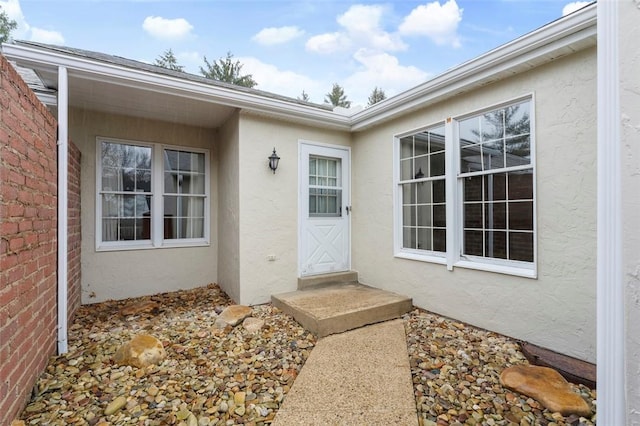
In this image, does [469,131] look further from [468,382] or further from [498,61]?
[468,382]

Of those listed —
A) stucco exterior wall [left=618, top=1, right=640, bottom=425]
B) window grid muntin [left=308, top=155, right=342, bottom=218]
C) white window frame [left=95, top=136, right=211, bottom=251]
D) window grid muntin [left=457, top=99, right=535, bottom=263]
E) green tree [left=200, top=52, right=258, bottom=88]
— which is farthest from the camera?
green tree [left=200, top=52, right=258, bottom=88]

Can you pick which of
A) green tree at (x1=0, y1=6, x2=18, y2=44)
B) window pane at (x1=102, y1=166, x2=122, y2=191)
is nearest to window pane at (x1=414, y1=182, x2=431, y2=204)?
window pane at (x1=102, y1=166, x2=122, y2=191)

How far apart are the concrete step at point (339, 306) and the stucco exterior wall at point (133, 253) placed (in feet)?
5.92

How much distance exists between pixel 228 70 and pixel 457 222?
17.4 m

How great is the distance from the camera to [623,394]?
119cm

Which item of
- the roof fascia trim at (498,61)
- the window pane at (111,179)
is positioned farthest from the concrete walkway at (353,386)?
the window pane at (111,179)

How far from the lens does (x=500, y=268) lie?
3.28 m

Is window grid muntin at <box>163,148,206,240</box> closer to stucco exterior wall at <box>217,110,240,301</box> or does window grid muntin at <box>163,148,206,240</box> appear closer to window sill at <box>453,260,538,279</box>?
stucco exterior wall at <box>217,110,240,301</box>

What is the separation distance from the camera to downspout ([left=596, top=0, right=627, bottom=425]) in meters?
1.19

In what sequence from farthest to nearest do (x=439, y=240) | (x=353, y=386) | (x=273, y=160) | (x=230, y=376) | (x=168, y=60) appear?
1. (x=168, y=60)
2. (x=273, y=160)
3. (x=439, y=240)
4. (x=230, y=376)
5. (x=353, y=386)

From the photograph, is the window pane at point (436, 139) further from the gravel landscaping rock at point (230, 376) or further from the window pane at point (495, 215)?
the gravel landscaping rock at point (230, 376)

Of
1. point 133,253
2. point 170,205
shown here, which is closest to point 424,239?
point 170,205

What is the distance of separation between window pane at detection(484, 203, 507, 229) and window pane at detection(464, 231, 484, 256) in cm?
17

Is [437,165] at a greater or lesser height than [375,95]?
lesser
